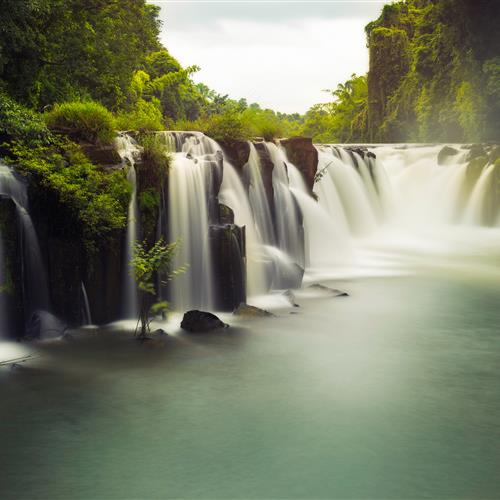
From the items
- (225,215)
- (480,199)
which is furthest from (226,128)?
(480,199)

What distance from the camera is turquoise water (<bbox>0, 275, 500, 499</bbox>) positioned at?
688 centimetres

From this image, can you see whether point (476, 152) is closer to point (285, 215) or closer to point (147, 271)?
point (285, 215)

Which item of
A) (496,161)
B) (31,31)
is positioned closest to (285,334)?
(31,31)

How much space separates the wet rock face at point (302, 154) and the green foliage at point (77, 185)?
8000mm

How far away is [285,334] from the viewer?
12383mm

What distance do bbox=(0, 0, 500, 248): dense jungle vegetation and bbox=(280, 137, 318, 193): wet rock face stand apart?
0.66 meters

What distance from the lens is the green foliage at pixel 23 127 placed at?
496 inches

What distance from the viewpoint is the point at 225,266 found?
13938 mm

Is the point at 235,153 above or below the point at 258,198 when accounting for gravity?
above

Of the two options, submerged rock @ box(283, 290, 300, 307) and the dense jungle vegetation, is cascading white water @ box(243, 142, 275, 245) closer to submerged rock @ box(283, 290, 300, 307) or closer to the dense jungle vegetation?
the dense jungle vegetation

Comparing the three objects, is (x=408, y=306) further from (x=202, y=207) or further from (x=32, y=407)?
(x=32, y=407)

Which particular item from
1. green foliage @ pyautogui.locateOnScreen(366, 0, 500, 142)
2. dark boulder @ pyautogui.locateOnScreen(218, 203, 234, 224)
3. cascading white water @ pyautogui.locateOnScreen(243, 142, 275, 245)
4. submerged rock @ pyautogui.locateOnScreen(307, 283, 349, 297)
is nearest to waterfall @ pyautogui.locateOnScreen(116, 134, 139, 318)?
dark boulder @ pyautogui.locateOnScreen(218, 203, 234, 224)

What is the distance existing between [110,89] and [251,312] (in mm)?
11940

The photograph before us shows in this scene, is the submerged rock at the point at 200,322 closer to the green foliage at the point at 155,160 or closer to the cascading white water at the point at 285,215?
the green foliage at the point at 155,160
